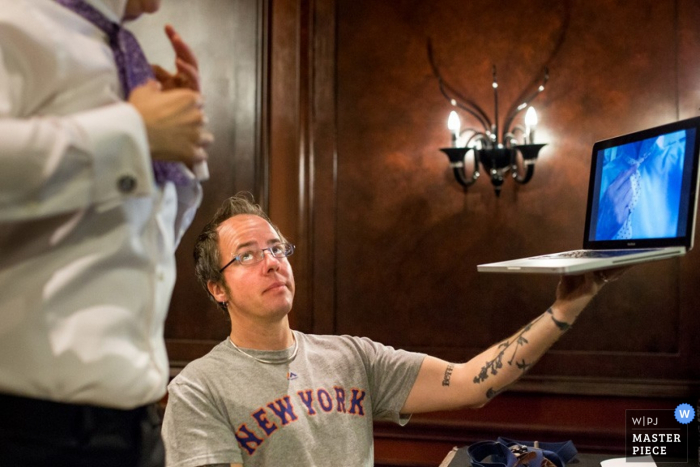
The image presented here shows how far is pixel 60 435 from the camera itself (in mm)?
728

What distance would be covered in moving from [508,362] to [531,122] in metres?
1.34

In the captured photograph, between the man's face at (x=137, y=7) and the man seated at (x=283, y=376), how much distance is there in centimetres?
106

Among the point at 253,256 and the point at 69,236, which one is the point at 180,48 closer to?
the point at 69,236

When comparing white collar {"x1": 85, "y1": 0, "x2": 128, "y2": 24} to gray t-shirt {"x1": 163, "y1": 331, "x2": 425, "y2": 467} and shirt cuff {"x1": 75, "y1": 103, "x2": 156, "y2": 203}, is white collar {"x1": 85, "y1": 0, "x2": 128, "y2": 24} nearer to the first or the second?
shirt cuff {"x1": 75, "y1": 103, "x2": 156, "y2": 203}

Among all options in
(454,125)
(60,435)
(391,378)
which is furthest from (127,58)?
(454,125)

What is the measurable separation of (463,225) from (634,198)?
1.44 meters

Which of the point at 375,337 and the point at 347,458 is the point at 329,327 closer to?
the point at 375,337

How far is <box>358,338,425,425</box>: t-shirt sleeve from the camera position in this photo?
194 cm

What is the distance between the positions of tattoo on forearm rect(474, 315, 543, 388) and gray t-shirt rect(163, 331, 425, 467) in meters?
0.21

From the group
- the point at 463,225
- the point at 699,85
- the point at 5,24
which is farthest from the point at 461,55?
the point at 5,24

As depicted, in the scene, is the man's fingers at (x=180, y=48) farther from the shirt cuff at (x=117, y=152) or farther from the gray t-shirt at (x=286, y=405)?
the gray t-shirt at (x=286, y=405)

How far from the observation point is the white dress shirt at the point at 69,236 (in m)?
0.69

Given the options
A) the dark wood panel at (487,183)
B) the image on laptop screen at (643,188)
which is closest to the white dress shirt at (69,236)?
the image on laptop screen at (643,188)

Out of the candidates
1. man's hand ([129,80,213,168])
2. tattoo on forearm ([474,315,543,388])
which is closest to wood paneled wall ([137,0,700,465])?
tattoo on forearm ([474,315,543,388])
